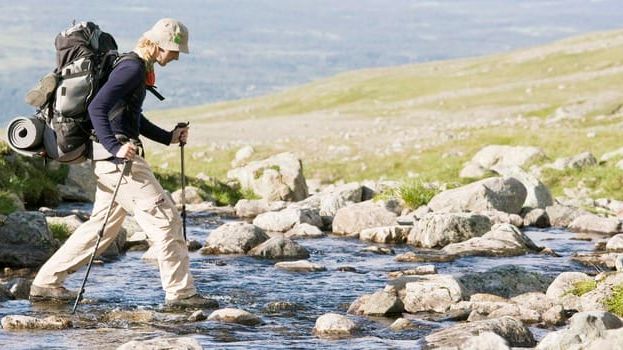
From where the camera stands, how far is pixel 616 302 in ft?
47.1

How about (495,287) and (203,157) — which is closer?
(495,287)

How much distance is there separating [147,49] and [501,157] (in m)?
25.6

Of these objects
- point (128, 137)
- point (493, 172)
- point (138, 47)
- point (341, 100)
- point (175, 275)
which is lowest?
point (341, 100)

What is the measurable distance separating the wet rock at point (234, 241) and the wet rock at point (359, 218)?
3.28 meters

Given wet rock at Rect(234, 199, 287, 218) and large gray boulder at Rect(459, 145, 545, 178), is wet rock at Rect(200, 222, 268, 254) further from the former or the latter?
large gray boulder at Rect(459, 145, 545, 178)

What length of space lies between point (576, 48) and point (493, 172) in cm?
10705

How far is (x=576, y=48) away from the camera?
13612cm

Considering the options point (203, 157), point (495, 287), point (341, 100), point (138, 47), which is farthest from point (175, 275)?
point (341, 100)

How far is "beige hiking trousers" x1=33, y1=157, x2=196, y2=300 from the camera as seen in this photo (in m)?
14.6

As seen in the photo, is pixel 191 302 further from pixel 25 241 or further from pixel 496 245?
pixel 496 245

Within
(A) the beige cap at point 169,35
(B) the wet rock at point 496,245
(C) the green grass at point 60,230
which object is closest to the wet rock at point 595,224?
(B) the wet rock at point 496,245

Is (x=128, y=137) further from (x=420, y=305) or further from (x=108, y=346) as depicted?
(x=420, y=305)

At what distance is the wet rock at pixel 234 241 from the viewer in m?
20.8

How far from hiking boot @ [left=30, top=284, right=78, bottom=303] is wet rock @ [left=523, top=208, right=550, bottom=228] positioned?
12577 mm
